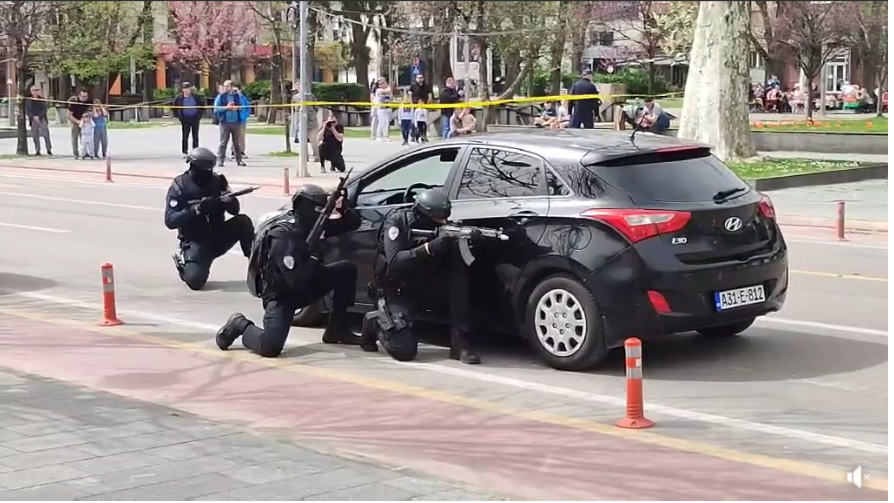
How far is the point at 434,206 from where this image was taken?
27.4 ft

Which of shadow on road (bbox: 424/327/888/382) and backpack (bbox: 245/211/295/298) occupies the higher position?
backpack (bbox: 245/211/295/298)

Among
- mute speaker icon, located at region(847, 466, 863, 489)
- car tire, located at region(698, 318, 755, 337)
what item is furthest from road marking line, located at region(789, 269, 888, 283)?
mute speaker icon, located at region(847, 466, 863, 489)

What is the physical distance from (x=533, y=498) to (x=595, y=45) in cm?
5437

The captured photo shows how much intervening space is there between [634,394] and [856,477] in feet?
4.44

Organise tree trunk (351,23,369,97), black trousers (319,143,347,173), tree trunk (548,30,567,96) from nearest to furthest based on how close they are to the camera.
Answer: black trousers (319,143,347,173), tree trunk (548,30,567,96), tree trunk (351,23,369,97)

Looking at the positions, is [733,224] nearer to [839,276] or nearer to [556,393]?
[556,393]

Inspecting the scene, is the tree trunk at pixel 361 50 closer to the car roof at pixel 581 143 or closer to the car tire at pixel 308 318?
the car tire at pixel 308 318

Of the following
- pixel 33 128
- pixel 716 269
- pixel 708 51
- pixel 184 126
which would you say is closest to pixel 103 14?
pixel 33 128

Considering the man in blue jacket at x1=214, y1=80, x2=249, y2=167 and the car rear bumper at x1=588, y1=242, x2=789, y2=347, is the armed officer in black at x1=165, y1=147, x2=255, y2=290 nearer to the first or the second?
the car rear bumper at x1=588, y1=242, x2=789, y2=347

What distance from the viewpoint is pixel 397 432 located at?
267 inches

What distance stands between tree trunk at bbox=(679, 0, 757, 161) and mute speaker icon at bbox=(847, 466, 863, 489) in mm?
19100

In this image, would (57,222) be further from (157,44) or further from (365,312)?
(157,44)

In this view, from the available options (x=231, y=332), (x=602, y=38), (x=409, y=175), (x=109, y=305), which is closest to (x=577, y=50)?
(x=602, y=38)

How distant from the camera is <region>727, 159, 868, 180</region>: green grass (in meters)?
23.0
